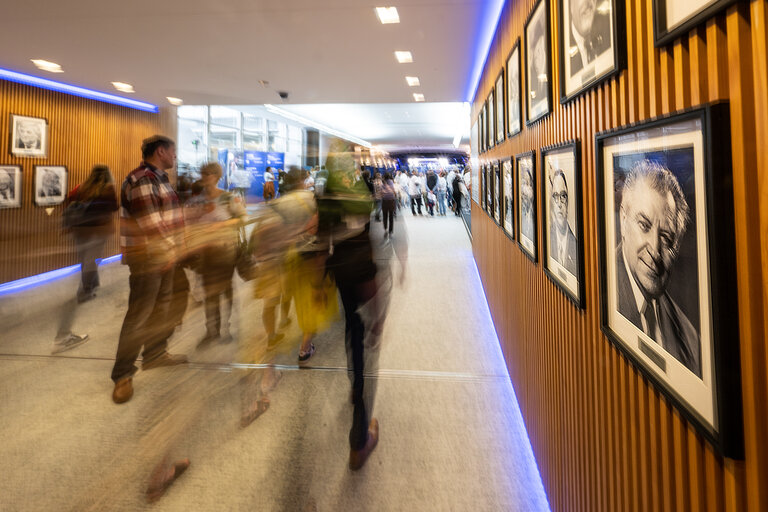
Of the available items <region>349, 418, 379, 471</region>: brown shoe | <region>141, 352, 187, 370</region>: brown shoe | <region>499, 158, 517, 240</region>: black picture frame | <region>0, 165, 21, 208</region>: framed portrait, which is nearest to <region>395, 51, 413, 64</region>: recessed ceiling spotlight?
<region>499, 158, 517, 240</region>: black picture frame

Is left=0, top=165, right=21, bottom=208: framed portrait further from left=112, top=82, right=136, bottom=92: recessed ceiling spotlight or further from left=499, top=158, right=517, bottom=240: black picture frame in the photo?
left=499, top=158, right=517, bottom=240: black picture frame

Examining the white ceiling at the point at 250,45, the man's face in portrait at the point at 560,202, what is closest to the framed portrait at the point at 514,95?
the man's face in portrait at the point at 560,202

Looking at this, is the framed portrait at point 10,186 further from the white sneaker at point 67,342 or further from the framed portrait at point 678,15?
the framed portrait at point 678,15

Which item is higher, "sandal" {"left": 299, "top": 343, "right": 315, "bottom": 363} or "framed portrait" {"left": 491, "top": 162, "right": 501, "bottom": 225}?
"framed portrait" {"left": 491, "top": 162, "right": 501, "bottom": 225}

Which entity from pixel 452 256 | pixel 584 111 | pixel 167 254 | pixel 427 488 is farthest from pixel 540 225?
pixel 452 256

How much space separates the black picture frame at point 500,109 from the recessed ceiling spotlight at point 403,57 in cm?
222

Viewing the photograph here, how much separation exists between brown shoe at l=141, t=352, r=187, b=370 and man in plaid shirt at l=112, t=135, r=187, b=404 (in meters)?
0.36

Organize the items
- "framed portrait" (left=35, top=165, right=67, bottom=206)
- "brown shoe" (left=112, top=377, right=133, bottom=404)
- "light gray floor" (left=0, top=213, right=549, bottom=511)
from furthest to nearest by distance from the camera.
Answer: "framed portrait" (left=35, top=165, right=67, bottom=206)
"brown shoe" (left=112, top=377, right=133, bottom=404)
"light gray floor" (left=0, top=213, right=549, bottom=511)

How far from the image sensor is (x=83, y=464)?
2.26 meters

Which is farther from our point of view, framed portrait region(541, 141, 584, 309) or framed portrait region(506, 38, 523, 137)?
framed portrait region(506, 38, 523, 137)

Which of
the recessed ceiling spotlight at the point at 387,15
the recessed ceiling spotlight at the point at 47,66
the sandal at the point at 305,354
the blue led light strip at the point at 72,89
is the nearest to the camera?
the sandal at the point at 305,354

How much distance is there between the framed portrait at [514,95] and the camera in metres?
2.64

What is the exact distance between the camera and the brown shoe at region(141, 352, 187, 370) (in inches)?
134

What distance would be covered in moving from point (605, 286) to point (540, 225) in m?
0.99
